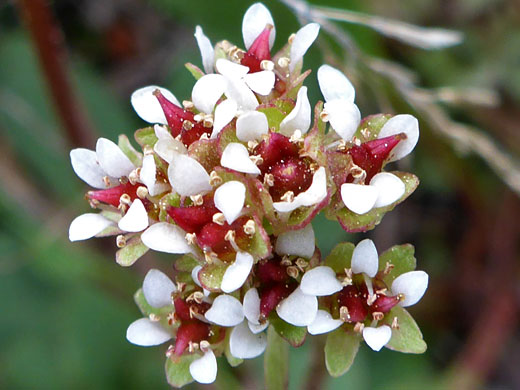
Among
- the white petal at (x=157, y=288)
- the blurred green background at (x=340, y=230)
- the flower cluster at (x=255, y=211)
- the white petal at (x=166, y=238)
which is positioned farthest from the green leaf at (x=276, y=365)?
the blurred green background at (x=340, y=230)

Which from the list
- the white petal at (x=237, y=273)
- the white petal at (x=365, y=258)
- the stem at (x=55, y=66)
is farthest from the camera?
the stem at (x=55, y=66)

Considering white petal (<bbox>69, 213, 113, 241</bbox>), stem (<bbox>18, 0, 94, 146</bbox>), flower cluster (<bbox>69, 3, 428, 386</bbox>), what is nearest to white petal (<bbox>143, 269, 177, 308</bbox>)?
flower cluster (<bbox>69, 3, 428, 386</bbox>)

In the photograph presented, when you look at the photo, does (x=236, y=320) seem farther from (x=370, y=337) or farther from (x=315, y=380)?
(x=315, y=380)

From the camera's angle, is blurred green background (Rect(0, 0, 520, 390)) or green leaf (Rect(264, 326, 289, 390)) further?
blurred green background (Rect(0, 0, 520, 390))

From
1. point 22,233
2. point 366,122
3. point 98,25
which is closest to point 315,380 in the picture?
point 366,122

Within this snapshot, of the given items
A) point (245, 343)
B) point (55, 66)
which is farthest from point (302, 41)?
point (55, 66)

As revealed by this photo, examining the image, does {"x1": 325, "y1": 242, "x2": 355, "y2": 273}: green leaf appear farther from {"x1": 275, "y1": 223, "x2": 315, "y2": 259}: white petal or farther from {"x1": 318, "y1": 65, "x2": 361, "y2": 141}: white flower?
{"x1": 318, "y1": 65, "x2": 361, "y2": 141}: white flower

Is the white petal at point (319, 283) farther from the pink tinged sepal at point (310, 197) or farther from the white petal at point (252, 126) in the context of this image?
the white petal at point (252, 126)
